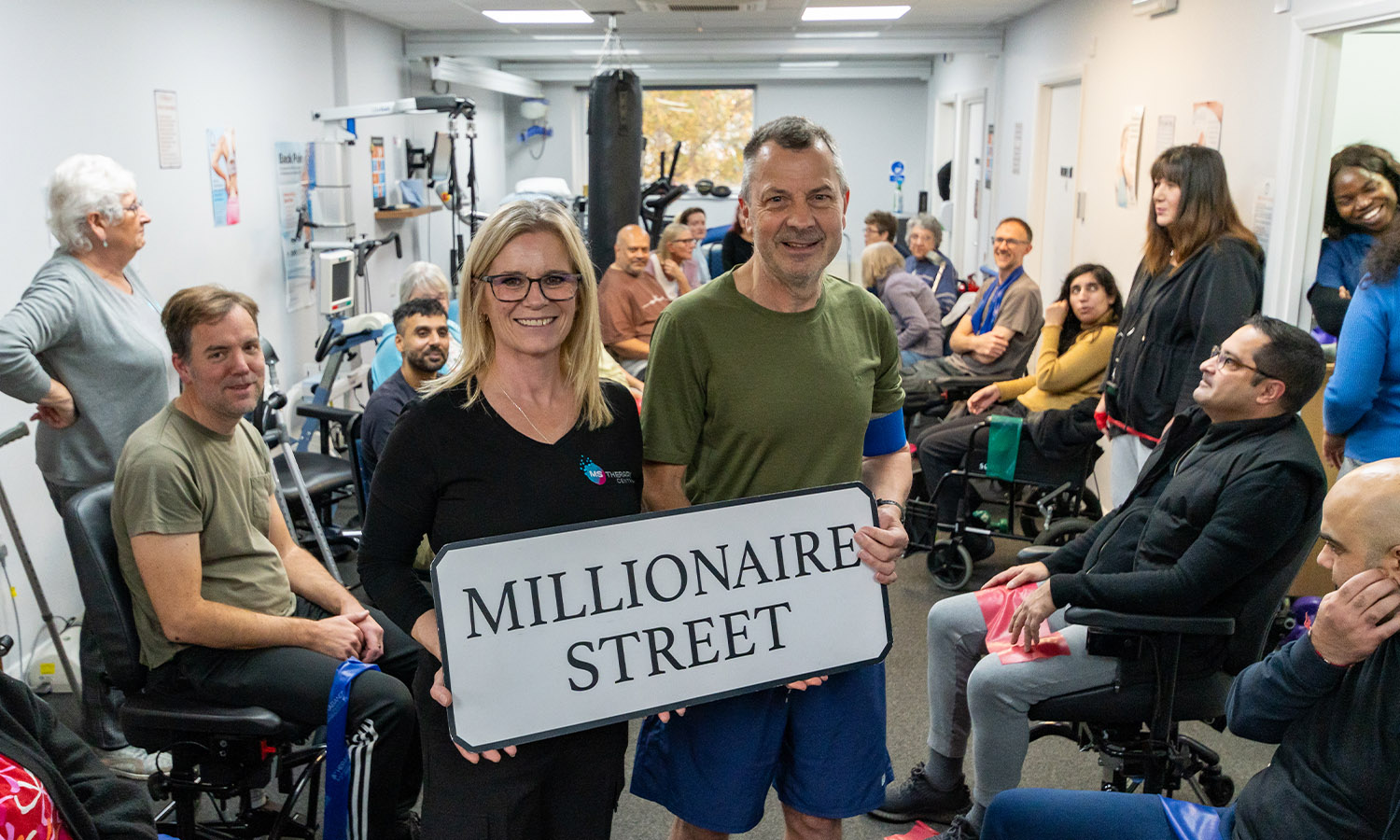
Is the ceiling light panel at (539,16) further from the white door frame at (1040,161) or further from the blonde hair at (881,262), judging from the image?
the white door frame at (1040,161)

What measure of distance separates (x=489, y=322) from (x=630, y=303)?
371 centimetres

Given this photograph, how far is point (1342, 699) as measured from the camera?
4.50 ft

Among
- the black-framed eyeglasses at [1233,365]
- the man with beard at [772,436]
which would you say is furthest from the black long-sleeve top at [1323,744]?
the black-framed eyeglasses at [1233,365]

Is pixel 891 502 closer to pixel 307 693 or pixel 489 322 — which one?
pixel 489 322

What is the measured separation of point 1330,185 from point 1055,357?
40.1 inches

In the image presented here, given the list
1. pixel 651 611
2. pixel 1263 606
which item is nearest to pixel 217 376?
pixel 651 611

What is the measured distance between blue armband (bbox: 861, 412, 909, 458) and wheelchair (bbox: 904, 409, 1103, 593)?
6.20 feet

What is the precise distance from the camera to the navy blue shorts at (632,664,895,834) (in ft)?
5.20

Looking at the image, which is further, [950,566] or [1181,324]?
[950,566]

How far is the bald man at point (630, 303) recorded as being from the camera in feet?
16.6

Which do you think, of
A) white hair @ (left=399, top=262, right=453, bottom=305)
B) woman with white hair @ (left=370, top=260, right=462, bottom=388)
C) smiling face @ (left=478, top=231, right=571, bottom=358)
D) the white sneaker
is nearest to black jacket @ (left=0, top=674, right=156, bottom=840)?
smiling face @ (left=478, top=231, right=571, bottom=358)

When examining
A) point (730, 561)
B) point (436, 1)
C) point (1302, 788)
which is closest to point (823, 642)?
point (730, 561)

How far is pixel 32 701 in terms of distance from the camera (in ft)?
4.68

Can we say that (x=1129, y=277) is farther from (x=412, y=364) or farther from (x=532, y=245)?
(x=532, y=245)
